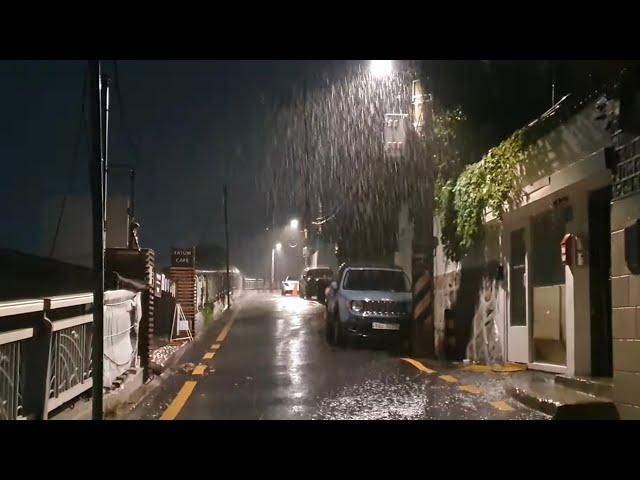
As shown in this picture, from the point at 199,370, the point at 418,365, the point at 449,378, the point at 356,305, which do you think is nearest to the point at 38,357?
the point at 199,370

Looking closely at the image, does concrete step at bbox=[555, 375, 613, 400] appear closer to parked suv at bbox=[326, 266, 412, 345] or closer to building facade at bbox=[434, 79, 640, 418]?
building facade at bbox=[434, 79, 640, 418]

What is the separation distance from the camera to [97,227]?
21.8ft

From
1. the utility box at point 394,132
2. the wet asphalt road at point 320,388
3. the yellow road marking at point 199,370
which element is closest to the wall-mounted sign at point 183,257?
the wet asphalt road at point 320,388

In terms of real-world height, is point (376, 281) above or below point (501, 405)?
above

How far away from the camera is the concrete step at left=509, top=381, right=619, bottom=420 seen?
7191mm

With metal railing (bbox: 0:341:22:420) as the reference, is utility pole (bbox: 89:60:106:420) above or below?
above

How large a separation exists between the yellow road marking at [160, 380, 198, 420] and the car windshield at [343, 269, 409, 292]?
6.46 metres

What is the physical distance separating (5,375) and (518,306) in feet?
28.1

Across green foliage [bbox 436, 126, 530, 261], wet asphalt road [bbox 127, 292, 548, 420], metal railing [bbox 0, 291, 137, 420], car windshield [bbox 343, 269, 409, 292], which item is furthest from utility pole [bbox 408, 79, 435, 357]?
metal railing [bbox 0, 291, 137, 420]

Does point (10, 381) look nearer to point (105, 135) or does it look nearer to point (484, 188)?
point (105, 135)

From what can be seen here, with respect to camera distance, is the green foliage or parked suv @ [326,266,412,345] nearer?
the green foliage

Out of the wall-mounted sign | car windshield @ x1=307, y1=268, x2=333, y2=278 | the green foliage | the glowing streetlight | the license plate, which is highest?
the glowing streetlight

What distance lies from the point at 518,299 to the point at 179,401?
6040mm
